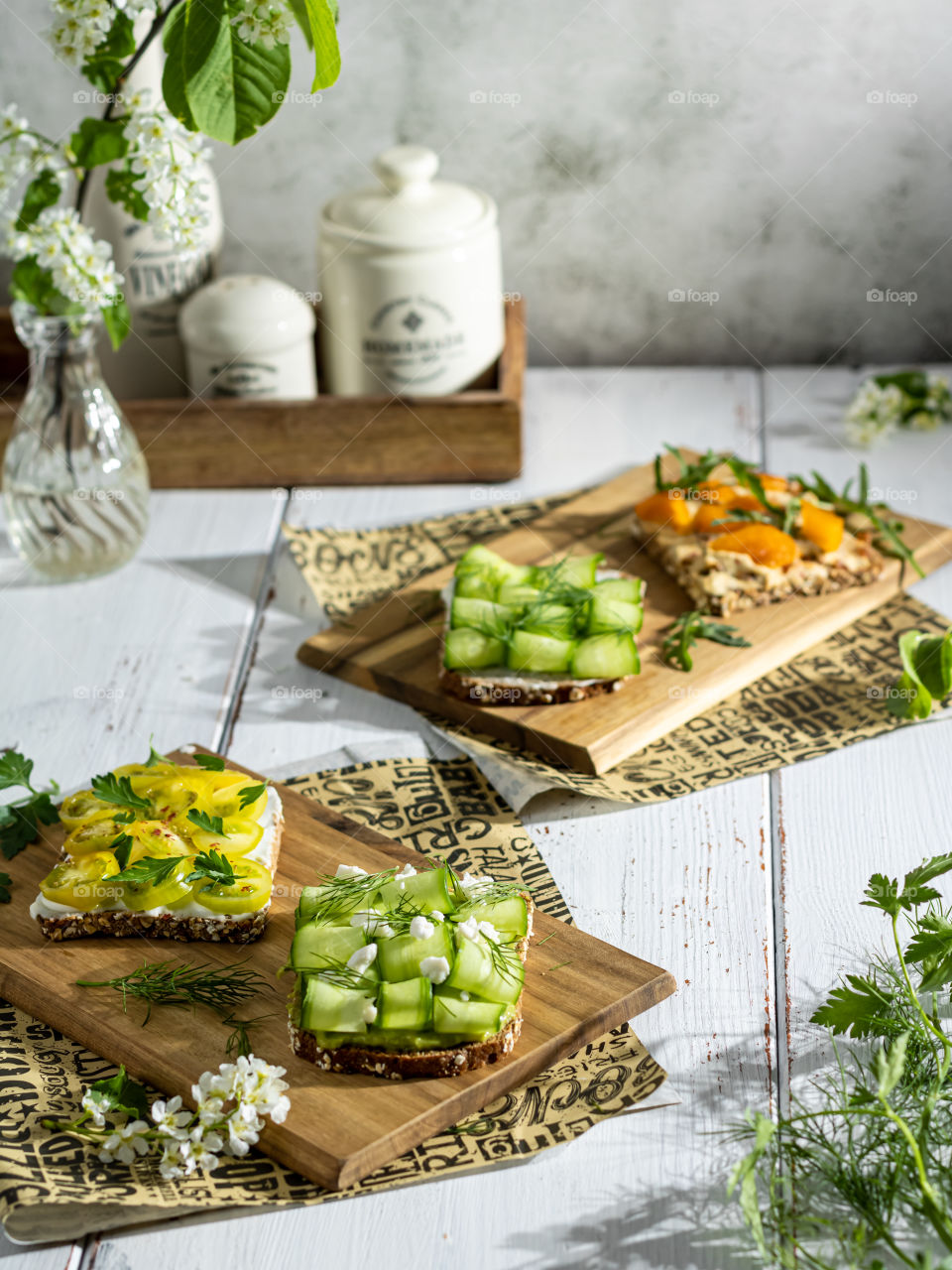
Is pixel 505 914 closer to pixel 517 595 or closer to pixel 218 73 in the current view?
pixel 517 595

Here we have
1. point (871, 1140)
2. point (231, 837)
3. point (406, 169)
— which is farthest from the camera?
point (406, 169)

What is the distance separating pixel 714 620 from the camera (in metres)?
1.65

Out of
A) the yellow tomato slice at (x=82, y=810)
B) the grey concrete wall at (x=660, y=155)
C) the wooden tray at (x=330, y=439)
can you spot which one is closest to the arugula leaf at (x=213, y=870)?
the yellow tomato slice at (x=82, y=810)

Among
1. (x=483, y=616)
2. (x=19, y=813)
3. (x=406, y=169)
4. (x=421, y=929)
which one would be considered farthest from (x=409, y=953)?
(x=406, y=169)

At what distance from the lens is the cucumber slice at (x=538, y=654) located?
1498 millimetres

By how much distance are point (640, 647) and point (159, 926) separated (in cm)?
67

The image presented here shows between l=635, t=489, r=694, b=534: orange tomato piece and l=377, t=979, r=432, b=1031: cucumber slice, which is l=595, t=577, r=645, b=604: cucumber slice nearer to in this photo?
l=635, t=489, r=694, b=534: orange tomato piece

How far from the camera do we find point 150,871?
44.5 inches

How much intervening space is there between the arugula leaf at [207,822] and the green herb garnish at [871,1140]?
469mm

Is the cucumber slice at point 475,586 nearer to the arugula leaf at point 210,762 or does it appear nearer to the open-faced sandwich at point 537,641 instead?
the open-faced sandwich at point 537,641

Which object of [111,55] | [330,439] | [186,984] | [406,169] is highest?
[111,55]

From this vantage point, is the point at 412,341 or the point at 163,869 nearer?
the point at 163,869

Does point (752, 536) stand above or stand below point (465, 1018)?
below

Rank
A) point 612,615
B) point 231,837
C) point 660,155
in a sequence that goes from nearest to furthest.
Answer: point 231,837, point 612,615, point 660,155
